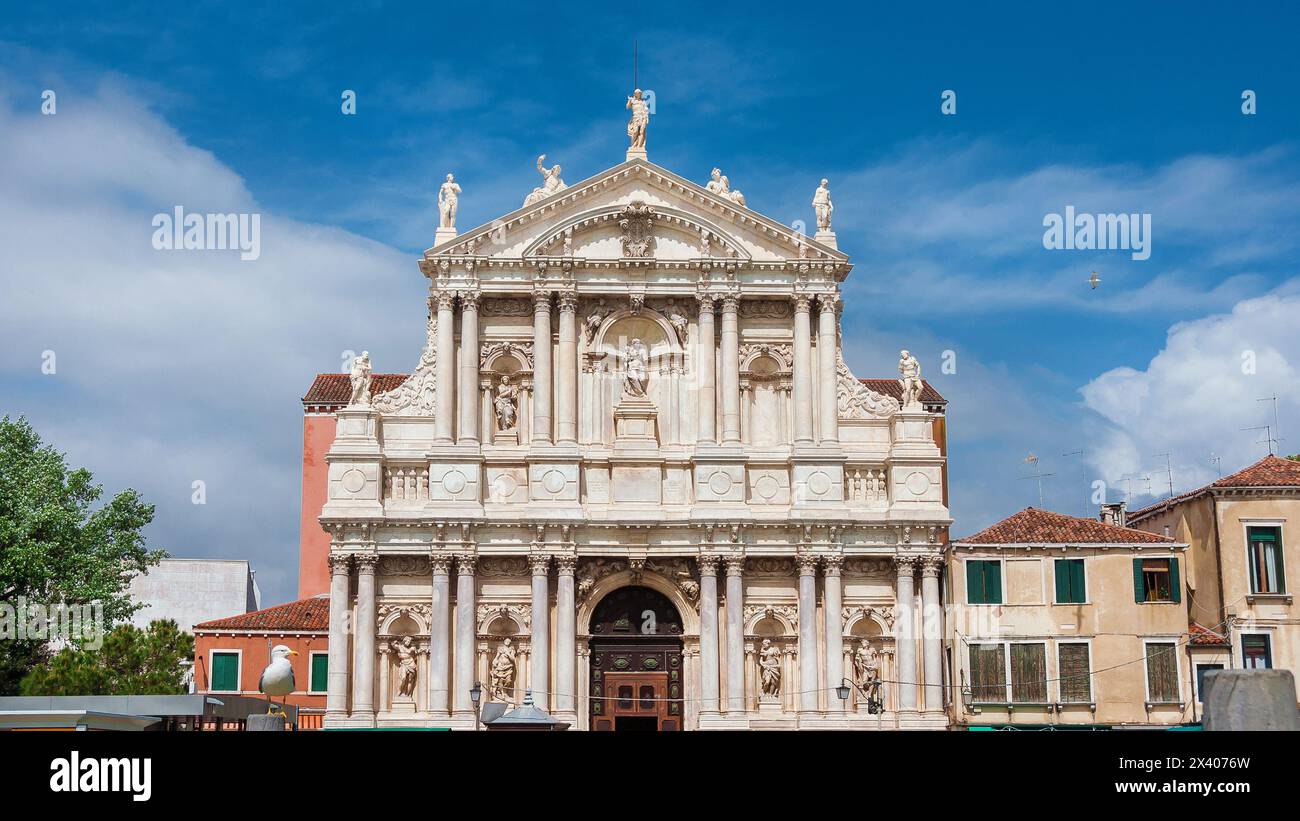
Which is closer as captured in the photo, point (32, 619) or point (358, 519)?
point (358, 519)

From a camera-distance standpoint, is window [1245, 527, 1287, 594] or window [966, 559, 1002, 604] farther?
window [966, 559, 1002, 604]

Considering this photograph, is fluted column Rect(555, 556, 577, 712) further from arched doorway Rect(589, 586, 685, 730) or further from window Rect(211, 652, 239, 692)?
window Rect(211, 652, 239, 692)

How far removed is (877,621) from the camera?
4406 cm

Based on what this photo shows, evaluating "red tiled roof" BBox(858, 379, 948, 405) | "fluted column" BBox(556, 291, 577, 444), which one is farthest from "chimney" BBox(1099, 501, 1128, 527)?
"fluted column" BBox(556, 291, 577, 444)

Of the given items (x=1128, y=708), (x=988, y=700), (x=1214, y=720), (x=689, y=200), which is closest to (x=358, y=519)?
(x=689, y=200)

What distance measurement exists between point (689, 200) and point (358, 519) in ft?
46.9

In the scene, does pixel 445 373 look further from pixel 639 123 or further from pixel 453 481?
pixel 639 123

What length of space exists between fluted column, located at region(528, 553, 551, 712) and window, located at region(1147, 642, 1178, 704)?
18.2 m

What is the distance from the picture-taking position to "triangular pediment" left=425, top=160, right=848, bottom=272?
45.6m

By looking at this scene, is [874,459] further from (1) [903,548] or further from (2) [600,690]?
(2) [600,690]

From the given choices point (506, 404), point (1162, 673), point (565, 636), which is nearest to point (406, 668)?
point (565, 636)

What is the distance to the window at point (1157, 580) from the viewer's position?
148 feet

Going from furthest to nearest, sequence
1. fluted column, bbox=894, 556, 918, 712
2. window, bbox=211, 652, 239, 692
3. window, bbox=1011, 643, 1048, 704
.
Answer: window, bbox=211, 652, 239, 692, window, bbox=1011, 643, 1048, 704, fluted column, bbox=894, 556, 918, 712

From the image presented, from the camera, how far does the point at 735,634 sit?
4312 cm
